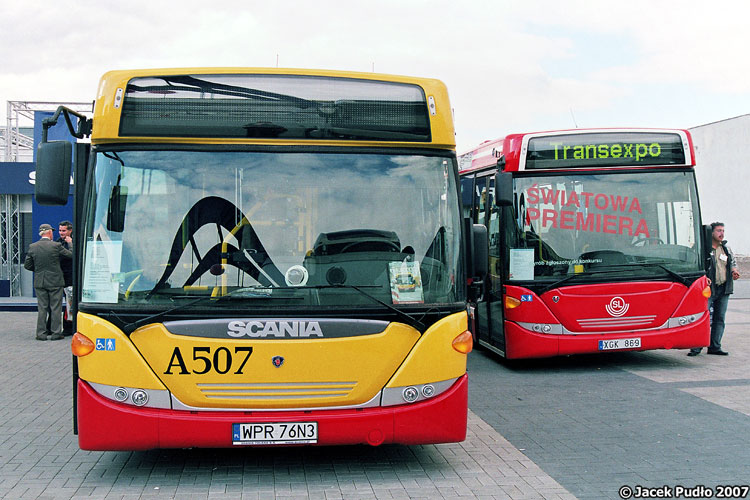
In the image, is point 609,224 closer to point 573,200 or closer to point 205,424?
point 573,200

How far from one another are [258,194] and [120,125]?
1.03 meters

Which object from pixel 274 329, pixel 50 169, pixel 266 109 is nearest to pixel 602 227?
pixel 266 109

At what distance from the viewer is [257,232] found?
564 centimetres

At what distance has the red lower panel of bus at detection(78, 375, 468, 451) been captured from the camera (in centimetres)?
547

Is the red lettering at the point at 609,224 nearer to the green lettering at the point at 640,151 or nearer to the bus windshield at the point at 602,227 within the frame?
the bus windshield at the point at 602,227

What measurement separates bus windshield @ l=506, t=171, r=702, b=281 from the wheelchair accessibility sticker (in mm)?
6137

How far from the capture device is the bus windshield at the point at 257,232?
18.2 feet

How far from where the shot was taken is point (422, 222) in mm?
5844

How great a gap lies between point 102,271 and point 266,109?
1.54m

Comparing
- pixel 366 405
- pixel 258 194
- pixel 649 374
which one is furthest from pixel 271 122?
pixel 649 374

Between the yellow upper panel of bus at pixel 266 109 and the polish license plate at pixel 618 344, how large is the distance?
17.7ft

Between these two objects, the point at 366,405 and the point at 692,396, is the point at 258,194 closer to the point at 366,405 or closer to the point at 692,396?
the point at 366,405

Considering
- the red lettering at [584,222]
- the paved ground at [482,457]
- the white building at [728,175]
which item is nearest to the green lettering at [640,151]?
the red lettering at [584,222]

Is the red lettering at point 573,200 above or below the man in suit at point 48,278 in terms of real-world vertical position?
above
